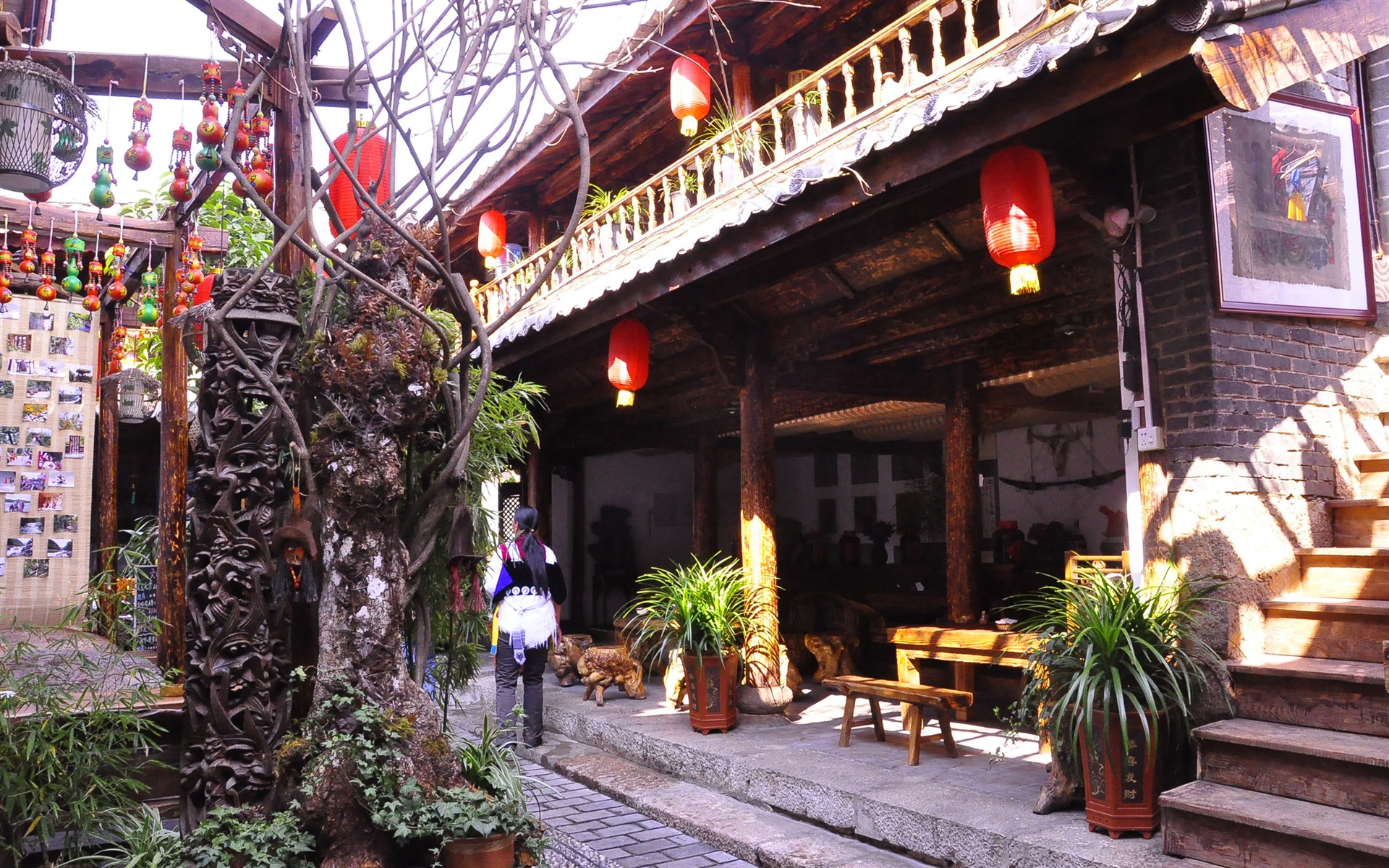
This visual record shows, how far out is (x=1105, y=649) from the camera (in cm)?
422

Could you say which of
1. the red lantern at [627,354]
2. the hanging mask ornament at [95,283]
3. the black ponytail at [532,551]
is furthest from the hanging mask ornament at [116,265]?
the red lantern at [627,354]

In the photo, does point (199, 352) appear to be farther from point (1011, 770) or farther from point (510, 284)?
point (510, 284)

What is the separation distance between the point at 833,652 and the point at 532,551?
2.97 metres

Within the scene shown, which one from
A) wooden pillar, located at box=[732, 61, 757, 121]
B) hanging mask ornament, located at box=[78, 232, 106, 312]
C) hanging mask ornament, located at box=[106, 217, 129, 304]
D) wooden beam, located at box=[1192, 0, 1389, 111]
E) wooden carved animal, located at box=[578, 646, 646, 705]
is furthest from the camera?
wooden pillar, located at box=[732, 61, 757, 121]

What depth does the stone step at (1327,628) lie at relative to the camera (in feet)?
13.9

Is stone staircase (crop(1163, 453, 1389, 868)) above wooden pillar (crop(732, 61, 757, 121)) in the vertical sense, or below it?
below

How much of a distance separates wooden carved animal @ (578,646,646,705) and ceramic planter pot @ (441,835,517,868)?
4.94 metres

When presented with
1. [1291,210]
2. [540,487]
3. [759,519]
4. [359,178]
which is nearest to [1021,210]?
[1291,210]

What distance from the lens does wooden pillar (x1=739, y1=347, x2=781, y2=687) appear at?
24.5 feet

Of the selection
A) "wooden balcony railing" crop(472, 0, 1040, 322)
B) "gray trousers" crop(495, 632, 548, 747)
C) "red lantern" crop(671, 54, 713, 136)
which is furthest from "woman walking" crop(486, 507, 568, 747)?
"red lantern" crop(671, 54, 713, 136)

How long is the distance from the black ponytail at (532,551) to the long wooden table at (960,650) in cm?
286

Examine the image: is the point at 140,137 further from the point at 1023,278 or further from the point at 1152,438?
the point at 1152,438

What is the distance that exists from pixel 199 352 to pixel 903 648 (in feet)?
17.6

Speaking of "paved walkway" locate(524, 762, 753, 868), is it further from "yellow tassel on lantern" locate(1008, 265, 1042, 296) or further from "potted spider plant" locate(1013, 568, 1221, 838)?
"yellow tassel on lantern" locate(1008, 265, 1042, 296)
